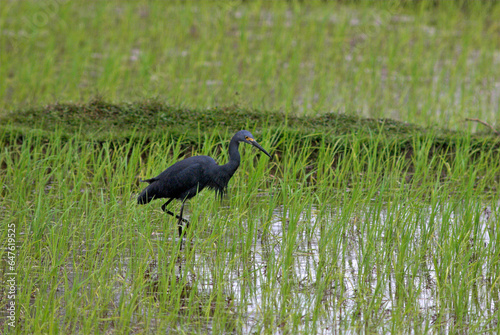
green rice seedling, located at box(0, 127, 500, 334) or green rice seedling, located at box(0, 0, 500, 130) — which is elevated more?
green rice seedling, located at box(0, 0, 500, 130)

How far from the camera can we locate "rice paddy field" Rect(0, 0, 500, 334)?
396 cm

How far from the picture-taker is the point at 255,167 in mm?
6738

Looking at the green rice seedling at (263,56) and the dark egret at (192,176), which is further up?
the green rice seedling at (263,56)

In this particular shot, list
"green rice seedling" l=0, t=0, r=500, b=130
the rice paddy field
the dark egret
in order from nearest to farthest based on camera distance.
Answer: the rice paddy field, the dark egret, "green rice seedling" l=0, t=0, r=500, b=130

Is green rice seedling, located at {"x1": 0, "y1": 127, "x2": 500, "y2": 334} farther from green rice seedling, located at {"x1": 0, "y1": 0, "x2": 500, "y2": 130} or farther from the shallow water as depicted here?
green rice seedling, located at {"x1": 0, "y1": 0, "x2": 500, "y2": 130}

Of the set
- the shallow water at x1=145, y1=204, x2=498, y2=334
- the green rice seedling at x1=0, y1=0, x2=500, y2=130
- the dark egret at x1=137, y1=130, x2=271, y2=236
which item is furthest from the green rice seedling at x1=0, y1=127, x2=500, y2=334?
the green rice seedling at x1=0, y1=0, x2=500, y2=130

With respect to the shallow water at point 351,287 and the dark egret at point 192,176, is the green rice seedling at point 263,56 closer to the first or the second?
the dark egret at point 192,176

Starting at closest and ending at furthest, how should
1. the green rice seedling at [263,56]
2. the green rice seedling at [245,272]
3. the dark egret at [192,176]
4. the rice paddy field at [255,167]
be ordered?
the green rice seedling at [245,272]
the rice paddy field at [255,167]
the dark egret at [192,176]
the green rice seedling at [263,56]

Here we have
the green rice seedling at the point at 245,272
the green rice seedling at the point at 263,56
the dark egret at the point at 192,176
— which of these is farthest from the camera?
the green rice seedling at the point at 263,56

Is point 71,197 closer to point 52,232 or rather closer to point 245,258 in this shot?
point 52,232

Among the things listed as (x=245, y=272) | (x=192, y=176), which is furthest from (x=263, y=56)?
(x=245, y=272)

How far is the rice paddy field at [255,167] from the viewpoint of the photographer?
396 cm

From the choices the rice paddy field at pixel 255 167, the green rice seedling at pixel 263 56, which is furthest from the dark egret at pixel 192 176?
the green rice seedling at pixel 263 56

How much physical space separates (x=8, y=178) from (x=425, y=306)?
12.3ft
